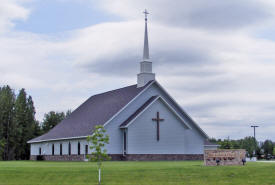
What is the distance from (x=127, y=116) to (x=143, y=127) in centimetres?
227

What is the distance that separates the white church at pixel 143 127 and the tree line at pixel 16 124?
24638 mm

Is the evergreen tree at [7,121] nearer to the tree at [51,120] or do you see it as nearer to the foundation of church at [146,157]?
the tree at [51,120]

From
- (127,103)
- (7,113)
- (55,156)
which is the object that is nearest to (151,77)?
(127,103)

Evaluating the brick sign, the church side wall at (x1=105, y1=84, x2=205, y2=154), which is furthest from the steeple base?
the brick sign

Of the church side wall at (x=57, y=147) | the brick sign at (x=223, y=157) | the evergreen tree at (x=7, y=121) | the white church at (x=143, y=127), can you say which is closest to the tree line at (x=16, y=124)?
the evergreen tree at (x=7, y=121)

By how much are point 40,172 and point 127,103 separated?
20.9m

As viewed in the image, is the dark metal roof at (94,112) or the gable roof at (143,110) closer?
the gable roof at (143,110)

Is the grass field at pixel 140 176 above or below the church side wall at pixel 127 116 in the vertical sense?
below

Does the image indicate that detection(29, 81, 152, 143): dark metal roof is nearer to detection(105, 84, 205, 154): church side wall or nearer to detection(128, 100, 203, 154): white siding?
detection(105, 84, 205, 154): church side wall

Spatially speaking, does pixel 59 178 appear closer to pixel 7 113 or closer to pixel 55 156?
pixel 55 156

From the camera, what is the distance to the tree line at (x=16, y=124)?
78.2 metres

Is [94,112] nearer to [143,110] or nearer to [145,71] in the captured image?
[145,71]

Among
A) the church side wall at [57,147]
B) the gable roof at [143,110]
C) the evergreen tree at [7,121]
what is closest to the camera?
the gable roof at [143,110]

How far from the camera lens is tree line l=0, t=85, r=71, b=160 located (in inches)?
3077
